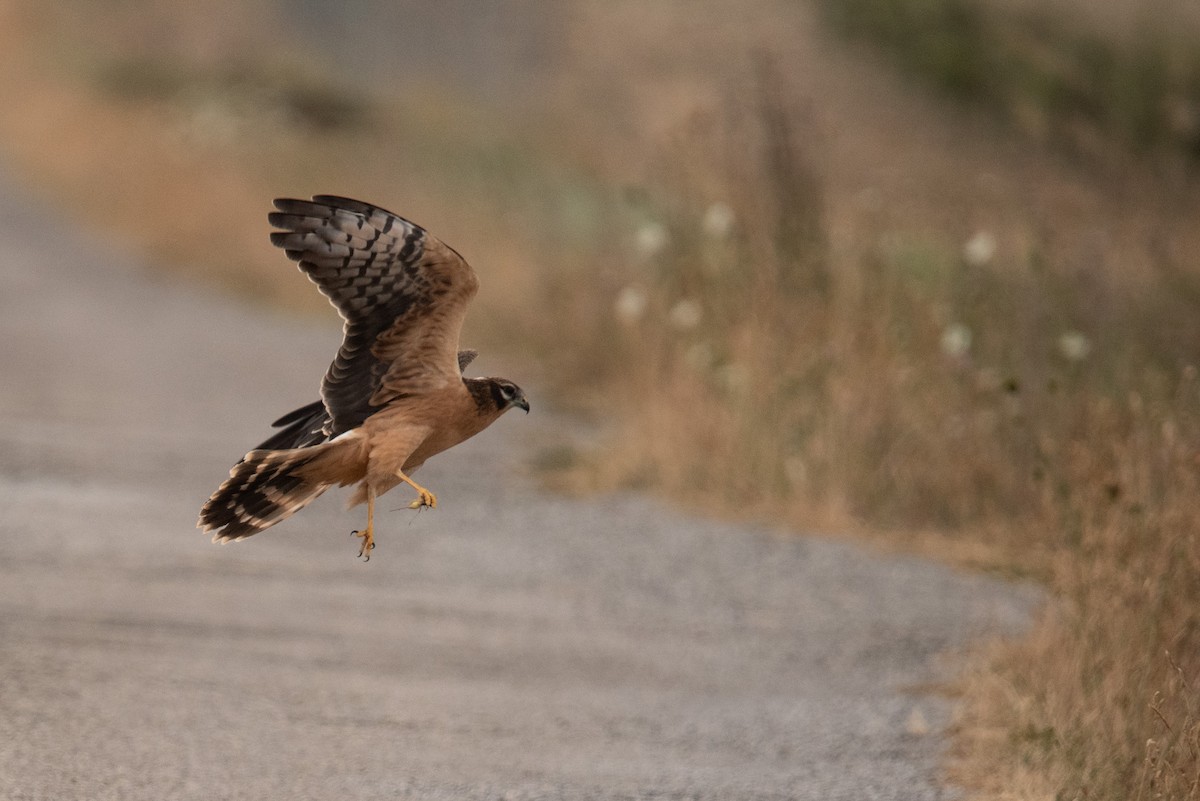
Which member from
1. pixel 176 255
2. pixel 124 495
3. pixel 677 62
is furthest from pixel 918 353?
pixel 176 255

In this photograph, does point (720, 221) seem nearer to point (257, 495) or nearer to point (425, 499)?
point (257, 495)

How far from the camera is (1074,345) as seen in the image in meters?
8.88

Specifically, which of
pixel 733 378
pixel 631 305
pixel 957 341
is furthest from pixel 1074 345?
pixel 631 305

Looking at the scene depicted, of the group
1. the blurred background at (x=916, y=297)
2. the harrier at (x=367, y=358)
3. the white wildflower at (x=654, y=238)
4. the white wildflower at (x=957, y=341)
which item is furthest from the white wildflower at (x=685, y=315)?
the harrier at (x=367, y=358)

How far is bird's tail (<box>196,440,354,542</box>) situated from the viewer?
175 inches

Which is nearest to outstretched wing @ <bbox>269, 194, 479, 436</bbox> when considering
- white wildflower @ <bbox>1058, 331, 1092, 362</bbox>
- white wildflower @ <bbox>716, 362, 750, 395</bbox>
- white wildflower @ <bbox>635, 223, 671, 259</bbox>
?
white wildflower @ <bbox>1058, 331, 1092, 362</bbox>

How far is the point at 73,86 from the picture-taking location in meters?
31.6

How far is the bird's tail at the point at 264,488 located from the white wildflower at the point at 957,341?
202 inches

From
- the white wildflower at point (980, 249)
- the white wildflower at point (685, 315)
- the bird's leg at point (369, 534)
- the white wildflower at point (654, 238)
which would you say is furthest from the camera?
the white wildflower at point (685, 315)

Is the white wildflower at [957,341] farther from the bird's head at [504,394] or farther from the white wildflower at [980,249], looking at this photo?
the bird's head at [504,394]

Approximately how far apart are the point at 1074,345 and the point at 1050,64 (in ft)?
18.1

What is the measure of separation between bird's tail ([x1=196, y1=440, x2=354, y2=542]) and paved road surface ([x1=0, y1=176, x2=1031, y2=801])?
1.50 meters

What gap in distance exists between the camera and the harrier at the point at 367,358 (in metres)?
4.44

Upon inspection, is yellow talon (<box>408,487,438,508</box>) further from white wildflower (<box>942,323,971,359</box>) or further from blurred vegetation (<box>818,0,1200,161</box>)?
blurred vegetation (<box>818,0,1200,161</box>)
